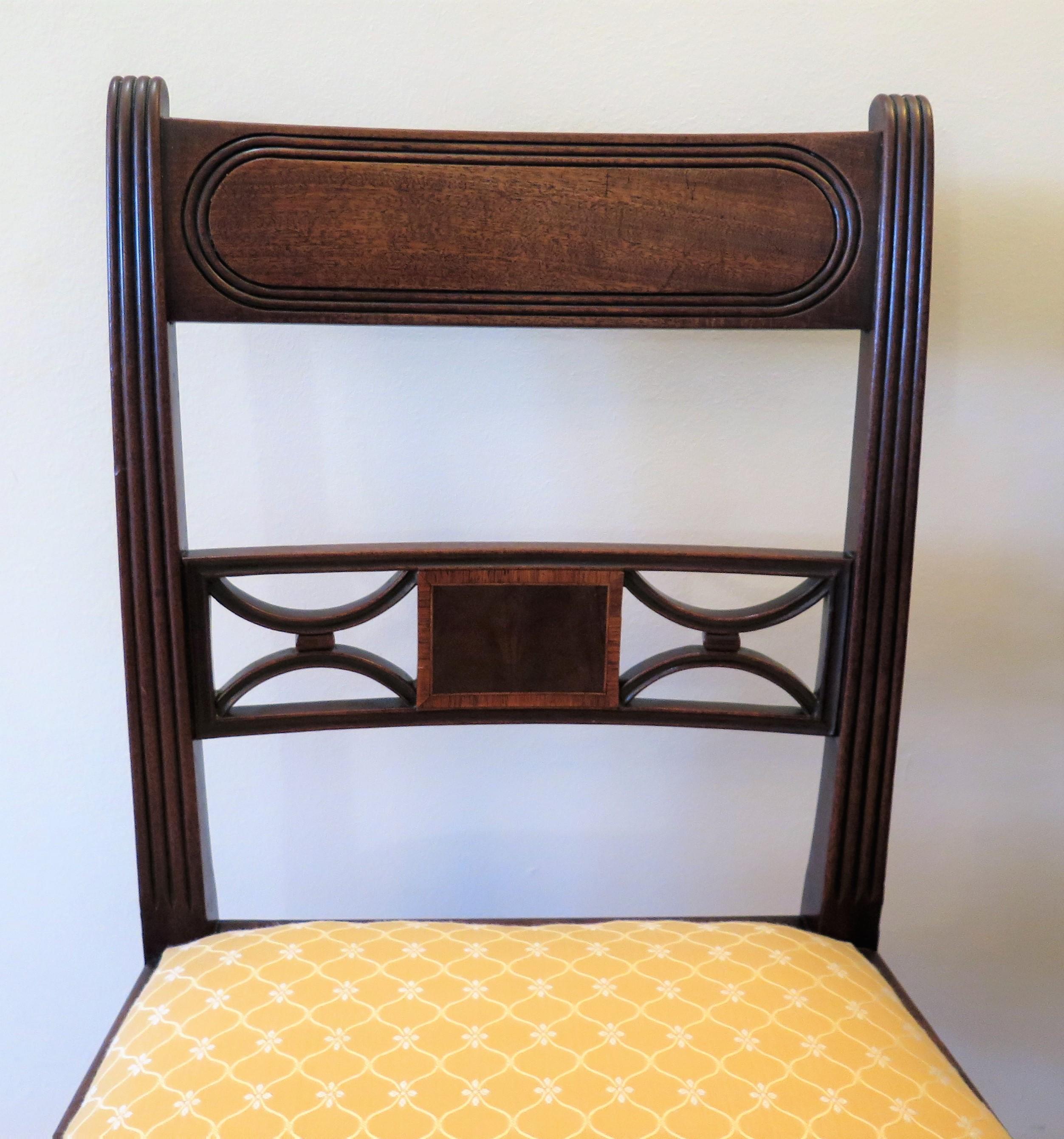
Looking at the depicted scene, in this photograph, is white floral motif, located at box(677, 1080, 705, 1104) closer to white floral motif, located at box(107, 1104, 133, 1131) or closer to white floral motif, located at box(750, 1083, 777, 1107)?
white floral motif, located at box(750, 1083, 777, 1107)

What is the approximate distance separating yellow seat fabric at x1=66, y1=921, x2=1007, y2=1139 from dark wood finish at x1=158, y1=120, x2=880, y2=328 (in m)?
0.40

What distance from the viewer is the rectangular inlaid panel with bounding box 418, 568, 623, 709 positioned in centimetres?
66

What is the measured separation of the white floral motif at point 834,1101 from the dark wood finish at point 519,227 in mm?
451

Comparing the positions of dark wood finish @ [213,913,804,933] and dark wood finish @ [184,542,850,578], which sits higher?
dark wood finish @ [184,542,850,578]

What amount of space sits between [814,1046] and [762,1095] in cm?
5

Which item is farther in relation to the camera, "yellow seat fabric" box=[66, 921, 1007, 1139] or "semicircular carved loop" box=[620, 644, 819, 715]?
"semicircular carved loop" box=[620, 644, 819, 715]

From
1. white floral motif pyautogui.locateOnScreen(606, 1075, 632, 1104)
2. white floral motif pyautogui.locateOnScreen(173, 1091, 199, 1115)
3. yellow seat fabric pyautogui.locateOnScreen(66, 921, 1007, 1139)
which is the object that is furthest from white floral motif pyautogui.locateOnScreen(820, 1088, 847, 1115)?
white floral motif pyautogui.locateOnScreen(173, 1091, 199, 1115)

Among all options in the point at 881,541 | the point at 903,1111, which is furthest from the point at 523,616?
the point at 903,1111

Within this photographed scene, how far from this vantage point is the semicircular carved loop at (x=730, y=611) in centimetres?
67

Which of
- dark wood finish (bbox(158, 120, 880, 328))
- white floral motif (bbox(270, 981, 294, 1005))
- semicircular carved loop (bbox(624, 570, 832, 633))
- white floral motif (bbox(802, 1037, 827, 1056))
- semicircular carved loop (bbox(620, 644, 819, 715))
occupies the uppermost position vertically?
dark wood finish (bbox(158, 120, 880, 328))

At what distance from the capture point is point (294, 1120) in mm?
517

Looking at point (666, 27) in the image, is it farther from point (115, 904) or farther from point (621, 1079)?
point (115, 904)

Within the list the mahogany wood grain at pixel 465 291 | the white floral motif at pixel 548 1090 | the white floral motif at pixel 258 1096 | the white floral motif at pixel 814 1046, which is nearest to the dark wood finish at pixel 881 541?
the mahogany wood grain at pixel 465 291

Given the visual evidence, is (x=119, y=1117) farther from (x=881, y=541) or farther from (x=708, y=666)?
→ (x=881, y=541)
